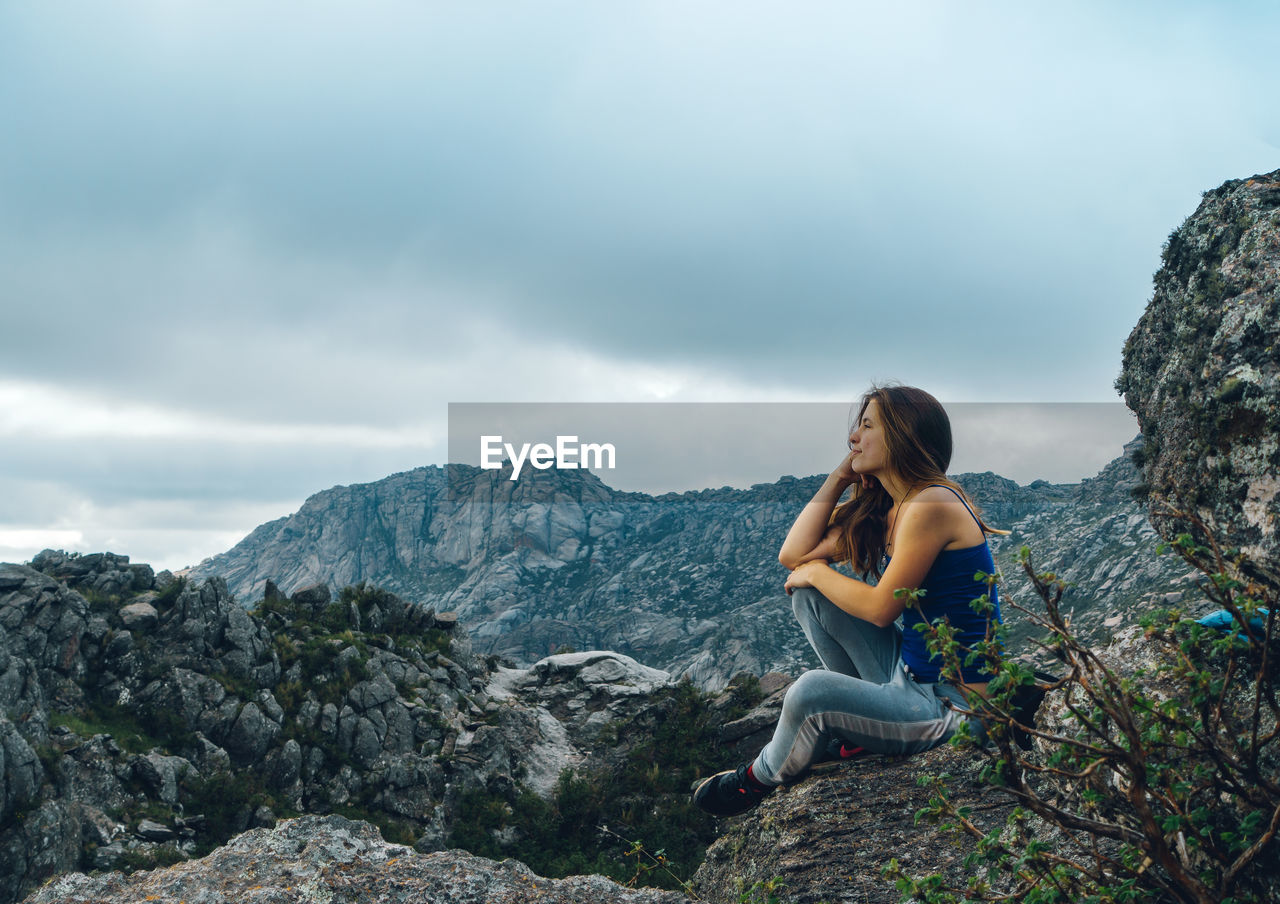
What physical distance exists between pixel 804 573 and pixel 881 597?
1.90ft

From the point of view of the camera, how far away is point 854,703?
14.0ft

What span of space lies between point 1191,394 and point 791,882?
10.5 feet

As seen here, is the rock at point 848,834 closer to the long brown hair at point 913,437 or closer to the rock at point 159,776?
the long brown hair at point 913,437

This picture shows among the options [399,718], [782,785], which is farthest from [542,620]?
[782,785]

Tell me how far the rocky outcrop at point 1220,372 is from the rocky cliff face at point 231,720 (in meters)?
15.9

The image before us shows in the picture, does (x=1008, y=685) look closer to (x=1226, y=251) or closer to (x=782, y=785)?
(x=782, y=785)

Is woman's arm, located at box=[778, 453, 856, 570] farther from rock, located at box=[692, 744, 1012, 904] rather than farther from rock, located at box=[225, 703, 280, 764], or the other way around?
rock, located at box=[225, 703, 280, 764]

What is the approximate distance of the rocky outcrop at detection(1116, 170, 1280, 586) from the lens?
3.29 metres

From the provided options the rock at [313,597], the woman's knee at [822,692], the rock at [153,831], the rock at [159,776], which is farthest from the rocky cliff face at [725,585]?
the woman's knee at [822,692]

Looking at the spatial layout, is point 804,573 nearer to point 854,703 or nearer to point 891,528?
point 891,528

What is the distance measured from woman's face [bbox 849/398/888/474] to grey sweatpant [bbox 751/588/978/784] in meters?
0.81

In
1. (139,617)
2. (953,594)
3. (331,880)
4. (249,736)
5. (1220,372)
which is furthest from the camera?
(139,617)

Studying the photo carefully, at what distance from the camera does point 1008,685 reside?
8.59 feet

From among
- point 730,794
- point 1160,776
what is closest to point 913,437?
point 1160,776
